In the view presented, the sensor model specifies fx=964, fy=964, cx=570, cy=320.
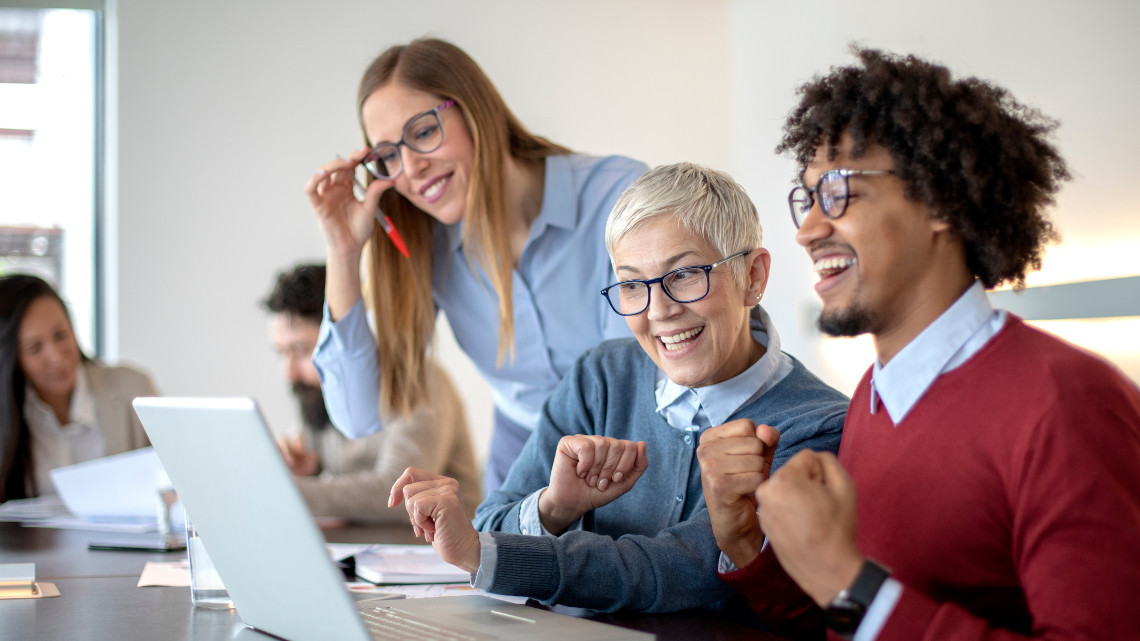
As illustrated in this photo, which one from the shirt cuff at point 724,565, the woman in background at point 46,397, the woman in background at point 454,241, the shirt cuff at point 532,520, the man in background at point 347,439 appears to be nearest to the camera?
the shirt cuff at point 724,565

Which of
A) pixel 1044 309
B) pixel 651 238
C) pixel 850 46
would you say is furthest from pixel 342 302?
pixel 1044 309

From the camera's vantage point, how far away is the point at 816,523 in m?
0.85

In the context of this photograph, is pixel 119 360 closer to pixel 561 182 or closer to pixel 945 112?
pixel 561 182

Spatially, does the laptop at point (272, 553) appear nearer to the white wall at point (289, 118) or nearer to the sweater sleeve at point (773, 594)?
the sweater sleeve at point (773, 594)

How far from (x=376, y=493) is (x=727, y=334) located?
4.07ft

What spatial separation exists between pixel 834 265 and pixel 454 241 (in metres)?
1.15

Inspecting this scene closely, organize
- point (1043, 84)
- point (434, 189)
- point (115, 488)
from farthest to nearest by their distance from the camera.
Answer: point (1043, 84) < point (115, 488) < point (434, 189)

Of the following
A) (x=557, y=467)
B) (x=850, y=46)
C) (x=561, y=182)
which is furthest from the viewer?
(x=561, y=182)

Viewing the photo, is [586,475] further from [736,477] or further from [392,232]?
[392,232]

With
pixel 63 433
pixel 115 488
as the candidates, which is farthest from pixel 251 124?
pixel 115 488

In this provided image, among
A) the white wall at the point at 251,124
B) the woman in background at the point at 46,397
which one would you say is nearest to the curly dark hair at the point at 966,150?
the woman in background at the point at 46,397

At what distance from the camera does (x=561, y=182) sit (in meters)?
1.97

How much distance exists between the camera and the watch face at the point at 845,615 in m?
0.84

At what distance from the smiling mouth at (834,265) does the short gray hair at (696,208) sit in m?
0.34
